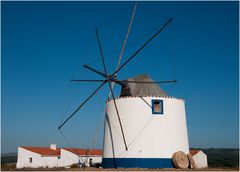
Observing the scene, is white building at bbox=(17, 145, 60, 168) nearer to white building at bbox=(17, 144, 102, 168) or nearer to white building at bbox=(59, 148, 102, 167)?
white building at bbox=(17, 144, 102, 168)

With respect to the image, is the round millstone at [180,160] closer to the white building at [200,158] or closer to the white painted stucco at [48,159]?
the white building at [200,158]

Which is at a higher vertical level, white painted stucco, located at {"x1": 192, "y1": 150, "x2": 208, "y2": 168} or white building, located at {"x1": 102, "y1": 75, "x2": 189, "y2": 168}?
white building, located at {"x1": 102, "y1": 75, "x2": 189, "y2": 168}

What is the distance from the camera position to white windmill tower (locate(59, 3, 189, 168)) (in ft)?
77.8

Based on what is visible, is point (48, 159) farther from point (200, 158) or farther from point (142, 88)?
point (142, 88)

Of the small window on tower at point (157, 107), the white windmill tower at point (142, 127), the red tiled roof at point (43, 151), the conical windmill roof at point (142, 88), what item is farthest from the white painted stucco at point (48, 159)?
the small window on tower at point (157, 107)

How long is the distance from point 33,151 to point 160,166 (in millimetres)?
19679

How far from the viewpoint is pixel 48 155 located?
3769cm

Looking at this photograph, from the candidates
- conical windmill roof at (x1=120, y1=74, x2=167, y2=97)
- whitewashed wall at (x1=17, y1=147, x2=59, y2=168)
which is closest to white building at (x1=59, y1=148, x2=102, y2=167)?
whitewashed wall at (x1=17, y1=147, x2=59, y2=168)

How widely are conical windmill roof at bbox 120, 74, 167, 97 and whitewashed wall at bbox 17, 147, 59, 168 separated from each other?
15.3 metres

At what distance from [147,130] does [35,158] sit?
18500mm

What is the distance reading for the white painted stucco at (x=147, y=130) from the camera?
23844 mm

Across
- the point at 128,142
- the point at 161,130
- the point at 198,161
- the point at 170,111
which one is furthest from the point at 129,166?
the point at 198,161

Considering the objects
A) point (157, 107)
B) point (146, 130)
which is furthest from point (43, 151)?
point (157, 107)

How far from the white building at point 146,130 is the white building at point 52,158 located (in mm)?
12787
